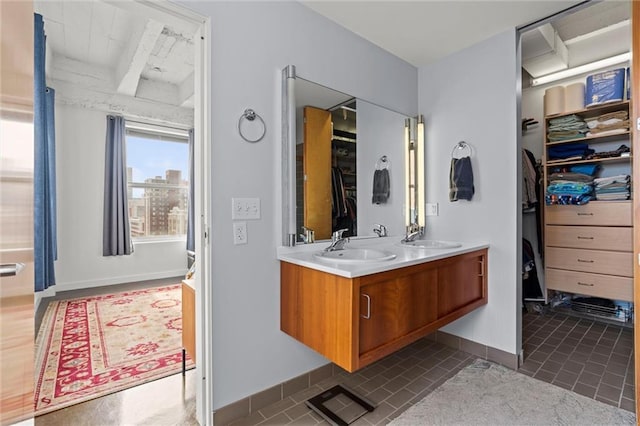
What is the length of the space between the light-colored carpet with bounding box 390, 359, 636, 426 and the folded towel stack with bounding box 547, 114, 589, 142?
2462 millimetres

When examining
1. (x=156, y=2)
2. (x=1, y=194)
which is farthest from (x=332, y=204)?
(x=1, y=194)

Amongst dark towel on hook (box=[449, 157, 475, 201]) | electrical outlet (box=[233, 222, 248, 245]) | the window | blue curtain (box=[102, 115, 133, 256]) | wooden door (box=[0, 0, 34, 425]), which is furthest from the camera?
the window

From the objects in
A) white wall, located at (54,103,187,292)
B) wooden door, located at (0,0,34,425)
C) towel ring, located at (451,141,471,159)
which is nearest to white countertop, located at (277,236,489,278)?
towel ring, located at (451,141,471,159)

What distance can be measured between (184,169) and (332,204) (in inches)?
155

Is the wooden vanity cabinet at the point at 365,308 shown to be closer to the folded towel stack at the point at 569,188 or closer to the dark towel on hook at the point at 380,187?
the dark towel on hook at the point at 380,187

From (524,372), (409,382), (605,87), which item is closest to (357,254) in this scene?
(409,382)

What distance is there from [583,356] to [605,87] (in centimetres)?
241

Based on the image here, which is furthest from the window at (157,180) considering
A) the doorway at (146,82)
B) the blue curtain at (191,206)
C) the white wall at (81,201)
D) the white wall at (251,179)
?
the white wall at (251,179)

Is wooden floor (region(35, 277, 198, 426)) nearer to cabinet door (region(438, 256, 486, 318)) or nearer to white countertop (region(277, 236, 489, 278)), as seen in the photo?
white countertop (region(277, 236, 489, 278))

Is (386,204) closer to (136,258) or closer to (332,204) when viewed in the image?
(332,204)

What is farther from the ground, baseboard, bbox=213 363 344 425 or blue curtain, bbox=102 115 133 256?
blue curtain, bbox=102 115 133 256

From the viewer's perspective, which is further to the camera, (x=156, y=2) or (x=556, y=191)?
(x=556, y=191)

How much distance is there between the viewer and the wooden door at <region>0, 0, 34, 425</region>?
3.03ft

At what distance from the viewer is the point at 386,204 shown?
259 centimetres
